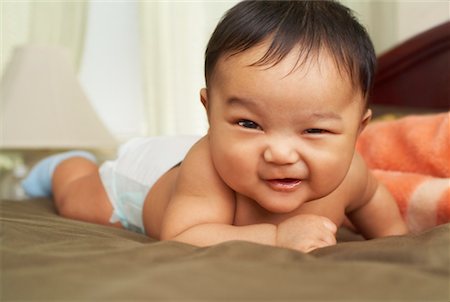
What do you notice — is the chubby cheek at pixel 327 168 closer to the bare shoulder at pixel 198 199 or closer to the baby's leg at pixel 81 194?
the bare shoulder at pixel 198 199

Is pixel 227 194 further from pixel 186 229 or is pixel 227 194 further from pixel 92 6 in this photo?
pixel 92 6

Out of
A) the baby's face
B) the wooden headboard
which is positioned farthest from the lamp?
the baby's face

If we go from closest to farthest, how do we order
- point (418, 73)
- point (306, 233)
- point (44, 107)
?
point (306, 233)
point (418, 73)
point (44, 107)

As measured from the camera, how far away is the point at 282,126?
0.89 metres

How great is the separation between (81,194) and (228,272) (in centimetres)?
98

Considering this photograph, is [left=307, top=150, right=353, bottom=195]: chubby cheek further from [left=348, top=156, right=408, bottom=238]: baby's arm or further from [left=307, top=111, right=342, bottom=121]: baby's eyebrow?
[left=348, top=156, right=408, bottom=238]: baby's arm

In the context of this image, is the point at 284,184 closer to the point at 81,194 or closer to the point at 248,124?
the point at 248,124

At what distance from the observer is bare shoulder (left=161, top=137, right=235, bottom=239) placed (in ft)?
3.17

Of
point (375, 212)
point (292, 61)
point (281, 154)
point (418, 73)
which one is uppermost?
point (292, 61)

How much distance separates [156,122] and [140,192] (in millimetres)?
1532

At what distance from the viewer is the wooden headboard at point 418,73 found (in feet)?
6.87

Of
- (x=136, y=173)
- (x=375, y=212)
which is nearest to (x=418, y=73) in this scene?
(x=375, y=212)

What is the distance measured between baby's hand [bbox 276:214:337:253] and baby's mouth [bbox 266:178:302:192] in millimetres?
62

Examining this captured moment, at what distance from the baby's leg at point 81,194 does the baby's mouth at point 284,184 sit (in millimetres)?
632
